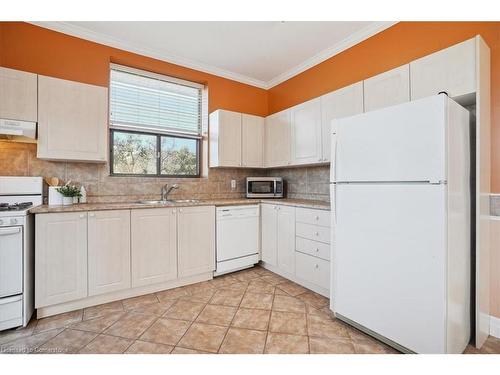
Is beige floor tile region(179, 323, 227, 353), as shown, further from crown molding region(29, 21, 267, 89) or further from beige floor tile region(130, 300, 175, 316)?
crown molding region(29, 21, 267, 89)

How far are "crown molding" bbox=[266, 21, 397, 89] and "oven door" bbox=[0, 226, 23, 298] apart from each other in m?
3.55

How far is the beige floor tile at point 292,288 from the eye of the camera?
2613 mm

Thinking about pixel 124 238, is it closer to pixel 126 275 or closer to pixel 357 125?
pixel 126 275

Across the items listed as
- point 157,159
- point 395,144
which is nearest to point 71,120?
point 157,159

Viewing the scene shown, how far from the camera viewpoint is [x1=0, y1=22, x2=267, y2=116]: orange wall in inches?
94.0

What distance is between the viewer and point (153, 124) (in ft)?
10.7

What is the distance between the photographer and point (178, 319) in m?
2.09

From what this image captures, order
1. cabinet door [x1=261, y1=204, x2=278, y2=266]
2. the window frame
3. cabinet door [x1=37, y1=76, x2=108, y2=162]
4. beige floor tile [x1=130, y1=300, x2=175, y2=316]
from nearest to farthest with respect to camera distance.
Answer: beige floor tile [x1=130, y1=300, x2=175, y2=316] → cabinet door [x1=37, y1=76, x2=108, y2=162] → the window frame → cabinet door [x1=261, y1=204, x2=278, y2=266]

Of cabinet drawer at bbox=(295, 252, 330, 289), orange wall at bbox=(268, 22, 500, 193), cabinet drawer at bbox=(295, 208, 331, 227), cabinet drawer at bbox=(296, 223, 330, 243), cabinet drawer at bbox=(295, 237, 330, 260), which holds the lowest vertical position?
cabinet drawer at bbox=(295, 252, 330, 289)

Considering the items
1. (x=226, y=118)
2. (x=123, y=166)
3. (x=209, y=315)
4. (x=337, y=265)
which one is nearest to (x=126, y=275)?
(x=209, y=315)

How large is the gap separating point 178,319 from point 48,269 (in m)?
1.17

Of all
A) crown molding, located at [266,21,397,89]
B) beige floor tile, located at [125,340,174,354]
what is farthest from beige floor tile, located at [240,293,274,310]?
crown molding, located at [266,21,397,89]

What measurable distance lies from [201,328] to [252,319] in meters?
0.43

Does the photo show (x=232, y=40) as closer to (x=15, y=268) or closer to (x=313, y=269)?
(x=313, y=269)
